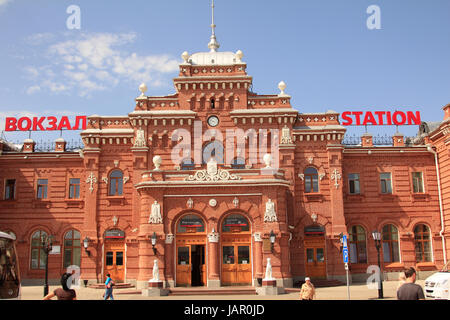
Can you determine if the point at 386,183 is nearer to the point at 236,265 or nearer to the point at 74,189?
the point at 236,265

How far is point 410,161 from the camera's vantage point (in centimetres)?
3731

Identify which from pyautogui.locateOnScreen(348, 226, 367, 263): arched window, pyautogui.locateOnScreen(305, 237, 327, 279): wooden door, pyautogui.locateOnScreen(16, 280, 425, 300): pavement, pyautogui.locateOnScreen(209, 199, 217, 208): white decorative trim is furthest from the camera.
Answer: pyautogui.locateOnScreen(348, 226, 367, 263): arched window

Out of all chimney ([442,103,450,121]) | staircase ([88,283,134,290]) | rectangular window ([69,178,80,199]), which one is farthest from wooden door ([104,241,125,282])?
chimney ([442,103,450,121])

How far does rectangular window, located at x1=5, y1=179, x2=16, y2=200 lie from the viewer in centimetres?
3728

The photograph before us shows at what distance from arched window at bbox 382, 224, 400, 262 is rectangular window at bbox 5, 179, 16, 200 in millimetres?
30282

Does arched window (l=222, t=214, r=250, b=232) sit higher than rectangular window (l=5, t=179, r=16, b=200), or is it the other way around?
rectangular window (l=5, t=179, r=16, b=200)

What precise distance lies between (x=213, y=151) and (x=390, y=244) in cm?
1585

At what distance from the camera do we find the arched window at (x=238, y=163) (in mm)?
34438

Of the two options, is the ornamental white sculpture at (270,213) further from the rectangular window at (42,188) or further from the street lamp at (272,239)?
the rectangular window at (42,188)

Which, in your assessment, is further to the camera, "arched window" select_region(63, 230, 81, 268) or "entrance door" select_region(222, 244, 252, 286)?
"arched window" select_region(63, 230, 81, 268)

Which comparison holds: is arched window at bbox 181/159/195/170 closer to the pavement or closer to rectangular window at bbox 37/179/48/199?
the pavement

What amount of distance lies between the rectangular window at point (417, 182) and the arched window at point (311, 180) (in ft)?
28.5
